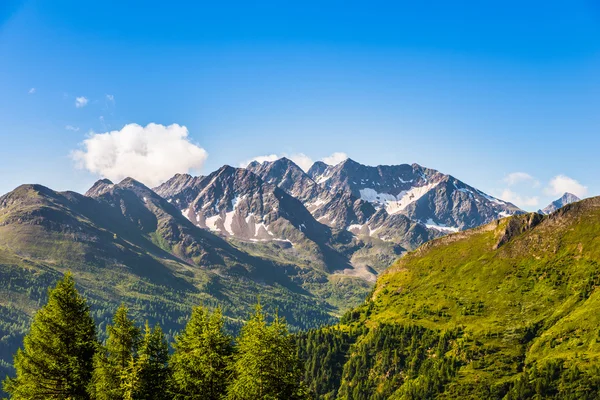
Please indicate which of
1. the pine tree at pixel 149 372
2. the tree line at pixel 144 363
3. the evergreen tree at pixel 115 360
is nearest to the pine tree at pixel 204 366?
the tree line at pixel 144 363

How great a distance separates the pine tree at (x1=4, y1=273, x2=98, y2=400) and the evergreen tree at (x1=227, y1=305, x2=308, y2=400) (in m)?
12.8

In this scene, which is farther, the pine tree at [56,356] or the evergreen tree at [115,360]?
the pine tree at [56,356]

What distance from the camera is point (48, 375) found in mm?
37531

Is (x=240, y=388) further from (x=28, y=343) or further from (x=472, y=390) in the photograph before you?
(x=472, y=390)

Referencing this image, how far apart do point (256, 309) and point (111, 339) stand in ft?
40.2

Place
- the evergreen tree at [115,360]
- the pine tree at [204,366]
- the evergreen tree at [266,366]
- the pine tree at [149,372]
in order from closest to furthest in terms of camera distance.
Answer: the pine tree at [149,372] → the evergreen tree at [266,366] → the evergreen tree at [115,360] → the pine tree at [204,366]

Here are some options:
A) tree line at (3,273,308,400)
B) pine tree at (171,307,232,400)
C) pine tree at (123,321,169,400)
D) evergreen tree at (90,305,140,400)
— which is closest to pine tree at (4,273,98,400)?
tree line at (3,273,308,400)

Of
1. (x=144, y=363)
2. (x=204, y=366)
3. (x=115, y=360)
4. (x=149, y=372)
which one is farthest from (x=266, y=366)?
(x=115, y=360)

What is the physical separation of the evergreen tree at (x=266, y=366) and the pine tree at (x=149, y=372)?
21.3ft

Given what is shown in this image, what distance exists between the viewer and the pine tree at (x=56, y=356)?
3728 centimetres

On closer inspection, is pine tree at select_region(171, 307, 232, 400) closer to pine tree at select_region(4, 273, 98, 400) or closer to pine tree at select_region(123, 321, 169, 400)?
pine tree at select_region(123, 321, 169, 400)

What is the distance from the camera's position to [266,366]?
120 feet

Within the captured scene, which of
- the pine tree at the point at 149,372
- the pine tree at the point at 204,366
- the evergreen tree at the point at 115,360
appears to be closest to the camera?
the pine tree at the point at 149,372

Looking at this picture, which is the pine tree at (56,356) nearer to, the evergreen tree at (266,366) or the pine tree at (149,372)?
the pine tree at (149,372)
